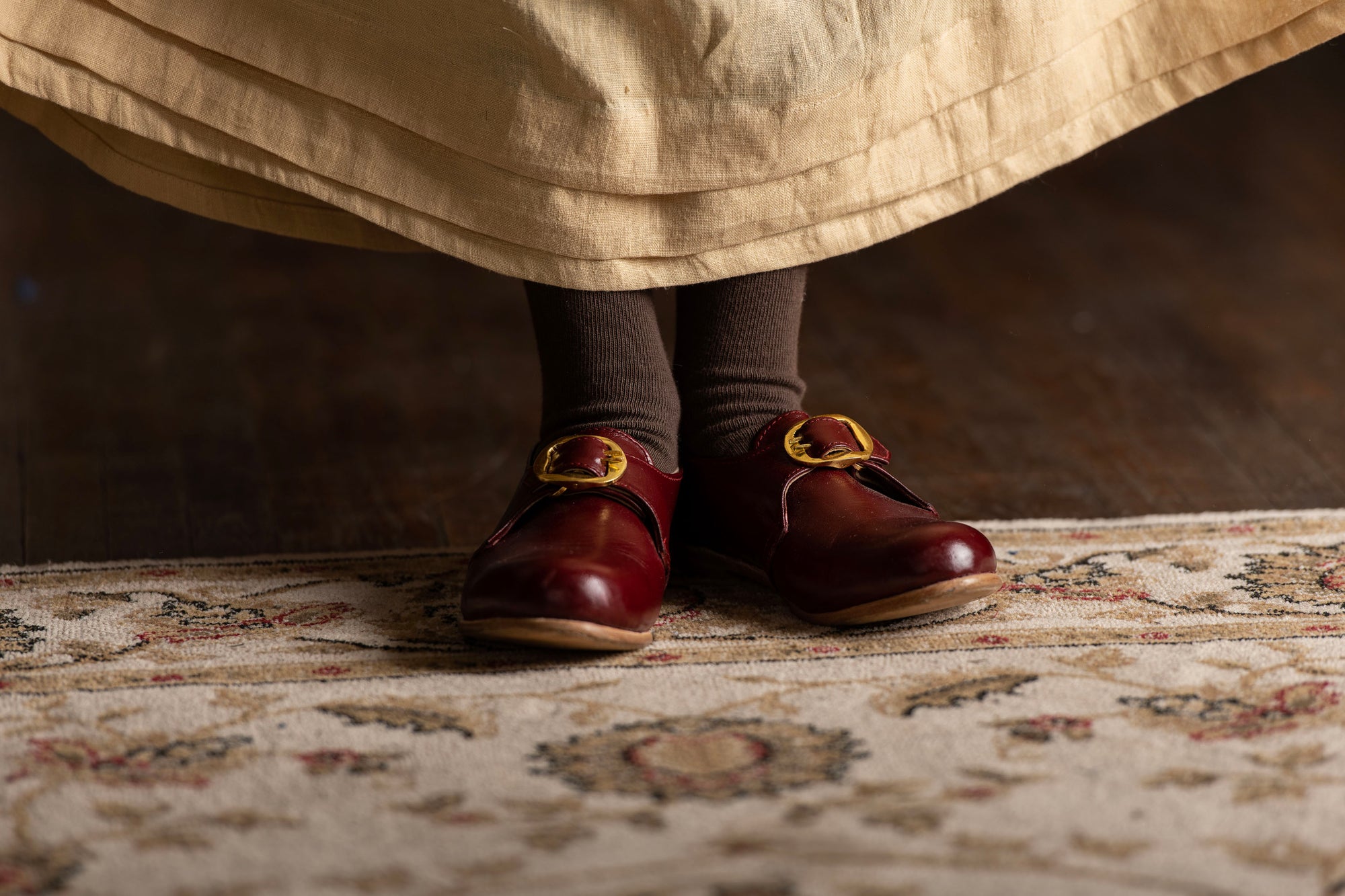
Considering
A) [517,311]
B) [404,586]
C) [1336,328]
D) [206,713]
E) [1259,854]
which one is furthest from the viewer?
[517,311]

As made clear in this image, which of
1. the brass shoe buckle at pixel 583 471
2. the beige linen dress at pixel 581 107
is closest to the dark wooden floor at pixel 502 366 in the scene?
the beige linen dress at pixel 581 107

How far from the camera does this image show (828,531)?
0.76m

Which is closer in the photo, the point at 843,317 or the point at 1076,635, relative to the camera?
the point at 1076,635

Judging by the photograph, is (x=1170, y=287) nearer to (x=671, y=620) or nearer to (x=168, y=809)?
(x=671, y=620)

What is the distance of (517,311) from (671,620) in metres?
0.96

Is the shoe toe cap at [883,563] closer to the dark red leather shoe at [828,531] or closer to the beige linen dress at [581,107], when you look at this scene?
the dark red leather shoe at [828,531]

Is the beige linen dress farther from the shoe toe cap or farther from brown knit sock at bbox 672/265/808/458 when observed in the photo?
the shoe toe cap

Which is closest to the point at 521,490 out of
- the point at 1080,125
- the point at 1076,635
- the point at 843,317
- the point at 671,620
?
the point at 671,620

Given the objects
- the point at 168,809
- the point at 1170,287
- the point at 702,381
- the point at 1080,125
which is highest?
the point at 1170,287

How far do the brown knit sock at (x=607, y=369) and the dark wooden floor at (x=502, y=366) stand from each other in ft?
0.81

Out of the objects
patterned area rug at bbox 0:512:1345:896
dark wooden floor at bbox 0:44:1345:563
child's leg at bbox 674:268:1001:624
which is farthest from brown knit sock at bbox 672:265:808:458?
dark wooden floor at bbox 0:44:1345:563

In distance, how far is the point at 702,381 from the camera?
86 cm

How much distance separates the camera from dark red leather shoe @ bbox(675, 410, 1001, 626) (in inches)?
28.7

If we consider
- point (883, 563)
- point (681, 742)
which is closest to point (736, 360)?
point (883, 563)
